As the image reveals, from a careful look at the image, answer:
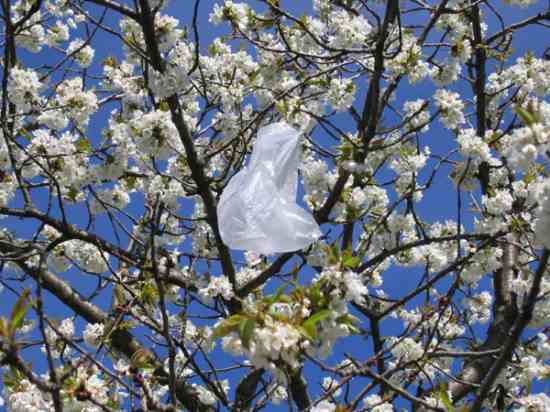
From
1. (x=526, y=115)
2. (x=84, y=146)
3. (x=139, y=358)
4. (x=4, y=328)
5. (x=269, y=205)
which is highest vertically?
(x=84, y=146)

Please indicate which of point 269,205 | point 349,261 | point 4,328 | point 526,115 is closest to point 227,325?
point 349,261

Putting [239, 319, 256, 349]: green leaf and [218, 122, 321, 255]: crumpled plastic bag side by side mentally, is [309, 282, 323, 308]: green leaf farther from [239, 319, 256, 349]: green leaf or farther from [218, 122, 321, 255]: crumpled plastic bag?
[218, 122, 321, 255]: crumpled plastic bag

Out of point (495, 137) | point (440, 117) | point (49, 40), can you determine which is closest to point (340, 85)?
point (440, 117)

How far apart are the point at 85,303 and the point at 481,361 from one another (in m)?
2.40

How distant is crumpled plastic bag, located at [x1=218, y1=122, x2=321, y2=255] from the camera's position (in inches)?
110

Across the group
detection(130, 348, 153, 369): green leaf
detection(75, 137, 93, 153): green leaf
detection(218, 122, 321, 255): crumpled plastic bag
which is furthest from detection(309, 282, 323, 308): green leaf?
detection(75, 137, 93, 153): green leaf

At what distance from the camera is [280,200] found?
298cm

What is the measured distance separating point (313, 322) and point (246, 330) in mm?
163

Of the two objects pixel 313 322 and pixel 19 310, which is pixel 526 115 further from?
pixel 19 310

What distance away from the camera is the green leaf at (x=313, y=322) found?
1720 millimetres

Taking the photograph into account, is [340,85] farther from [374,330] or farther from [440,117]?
[374,330]

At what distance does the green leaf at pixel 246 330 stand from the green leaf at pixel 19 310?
1.62 ft

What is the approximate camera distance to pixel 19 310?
1614mm

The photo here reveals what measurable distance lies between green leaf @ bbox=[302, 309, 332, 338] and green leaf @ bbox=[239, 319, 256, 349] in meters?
0.13
